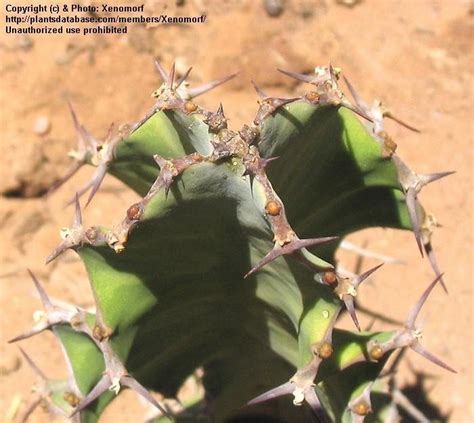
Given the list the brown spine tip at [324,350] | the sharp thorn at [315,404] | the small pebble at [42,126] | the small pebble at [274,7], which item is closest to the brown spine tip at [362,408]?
the sharp thorn at [315,404]

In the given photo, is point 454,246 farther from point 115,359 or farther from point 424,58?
point 115,359

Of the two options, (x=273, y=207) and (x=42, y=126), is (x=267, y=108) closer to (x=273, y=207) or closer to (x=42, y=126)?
(x=273, y=207)

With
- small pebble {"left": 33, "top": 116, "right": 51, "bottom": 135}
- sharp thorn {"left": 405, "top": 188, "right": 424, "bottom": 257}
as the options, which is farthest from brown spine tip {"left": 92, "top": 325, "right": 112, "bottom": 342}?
small pebble {"left": 33, "top": 116, "right": 51, "bottom": 135}

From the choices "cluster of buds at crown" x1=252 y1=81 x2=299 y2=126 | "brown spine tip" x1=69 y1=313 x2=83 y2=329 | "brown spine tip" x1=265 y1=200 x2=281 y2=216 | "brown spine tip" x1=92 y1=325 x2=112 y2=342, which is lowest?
"brown spine tip" x1=69 y1=313 x2=83 y2=329

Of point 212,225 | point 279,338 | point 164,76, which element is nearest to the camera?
point 212,225

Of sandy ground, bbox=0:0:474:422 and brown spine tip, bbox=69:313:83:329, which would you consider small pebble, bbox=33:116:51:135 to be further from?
brown spine tip, bbox=69:313:83:329

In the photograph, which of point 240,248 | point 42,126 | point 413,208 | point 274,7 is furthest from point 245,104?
point 240,248

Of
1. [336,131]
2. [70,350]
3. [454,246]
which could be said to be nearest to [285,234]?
[336,131]
